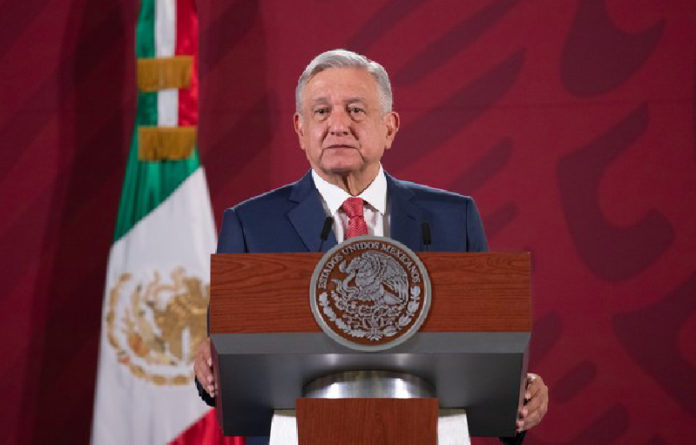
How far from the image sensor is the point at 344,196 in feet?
5.61

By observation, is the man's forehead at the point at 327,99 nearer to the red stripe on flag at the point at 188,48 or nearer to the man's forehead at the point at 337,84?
the man's forehead at the point at 337,84

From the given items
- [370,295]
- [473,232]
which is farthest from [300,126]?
[370,295]

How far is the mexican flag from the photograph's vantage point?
2.92 m

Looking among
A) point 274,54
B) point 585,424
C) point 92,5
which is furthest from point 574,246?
point 92,5

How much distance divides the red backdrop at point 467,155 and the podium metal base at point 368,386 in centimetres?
213

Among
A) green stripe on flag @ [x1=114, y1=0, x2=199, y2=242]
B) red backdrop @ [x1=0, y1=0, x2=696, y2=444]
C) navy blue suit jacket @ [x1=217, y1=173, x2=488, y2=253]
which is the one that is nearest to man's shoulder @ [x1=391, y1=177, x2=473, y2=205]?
navy blue suit jacket @ [x1=217, y1=173, x2=488, y2=253]

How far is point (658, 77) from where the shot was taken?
3215 millimetres

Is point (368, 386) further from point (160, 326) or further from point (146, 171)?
point (146, 171)

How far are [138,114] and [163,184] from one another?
10.1 inches

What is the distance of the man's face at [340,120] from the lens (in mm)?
1668

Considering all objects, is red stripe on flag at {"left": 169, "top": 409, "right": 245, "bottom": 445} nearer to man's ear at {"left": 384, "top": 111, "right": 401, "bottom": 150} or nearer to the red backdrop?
the red backdrop

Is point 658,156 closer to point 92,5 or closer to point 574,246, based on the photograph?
point 574,246

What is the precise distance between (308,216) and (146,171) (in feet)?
5.01

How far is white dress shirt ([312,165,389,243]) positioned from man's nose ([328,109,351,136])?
0.36ft
